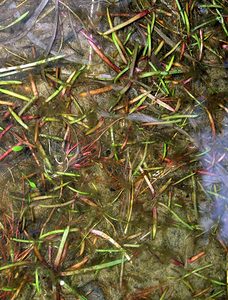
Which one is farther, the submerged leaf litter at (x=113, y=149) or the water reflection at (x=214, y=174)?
the water reflection at (x=214, y=174)

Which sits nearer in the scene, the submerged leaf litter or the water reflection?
the submerged leaf litter

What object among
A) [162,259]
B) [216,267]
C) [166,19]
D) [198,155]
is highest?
[166,19]

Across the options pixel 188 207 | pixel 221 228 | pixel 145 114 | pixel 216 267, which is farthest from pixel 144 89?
pixel 216 267

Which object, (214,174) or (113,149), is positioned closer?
(113,149)

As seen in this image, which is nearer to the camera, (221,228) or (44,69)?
(44,69)

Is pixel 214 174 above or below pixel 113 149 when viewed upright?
below

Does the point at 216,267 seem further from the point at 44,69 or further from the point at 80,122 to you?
the point at 44,69

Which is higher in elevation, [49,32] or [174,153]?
[49,32]
